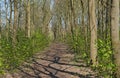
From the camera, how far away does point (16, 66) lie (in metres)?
14.4

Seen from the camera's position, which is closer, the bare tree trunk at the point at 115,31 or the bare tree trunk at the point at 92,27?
the bare tree trunk at the point at 115,31

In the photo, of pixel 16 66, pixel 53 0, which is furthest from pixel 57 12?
pixel 16 66

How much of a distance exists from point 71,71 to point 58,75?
1.25m

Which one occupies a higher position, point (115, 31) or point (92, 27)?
point (92, 27)

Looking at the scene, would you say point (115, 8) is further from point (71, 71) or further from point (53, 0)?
point (53, 0)

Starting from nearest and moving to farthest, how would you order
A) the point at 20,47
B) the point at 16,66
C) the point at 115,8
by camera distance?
the point at 115,8 < the point at 16,66 < the point at 20,47

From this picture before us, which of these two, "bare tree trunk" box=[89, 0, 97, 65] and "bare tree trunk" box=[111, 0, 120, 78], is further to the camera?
"bare tree trunk" box=[89, 0, 97, 65]

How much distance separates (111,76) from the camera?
801 centimetres

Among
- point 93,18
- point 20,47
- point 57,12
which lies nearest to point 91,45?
point 93,18

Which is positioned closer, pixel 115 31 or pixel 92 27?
pixel 115 31

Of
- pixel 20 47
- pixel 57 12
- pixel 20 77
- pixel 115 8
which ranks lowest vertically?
pixel 20 77

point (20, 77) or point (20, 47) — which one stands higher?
point (20, 47)

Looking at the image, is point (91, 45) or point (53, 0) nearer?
point (91, 45)

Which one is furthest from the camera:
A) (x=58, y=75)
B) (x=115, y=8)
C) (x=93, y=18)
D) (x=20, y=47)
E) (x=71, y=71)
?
(x=20, y=47)
